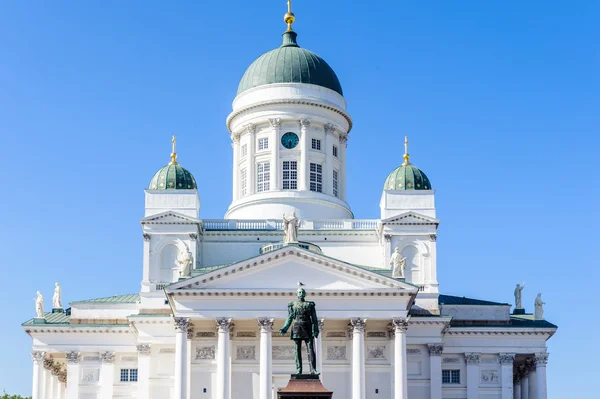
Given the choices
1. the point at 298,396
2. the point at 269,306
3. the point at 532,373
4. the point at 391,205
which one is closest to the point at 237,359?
the point at 269,306

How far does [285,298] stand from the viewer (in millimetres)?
70062

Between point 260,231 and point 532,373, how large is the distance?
19.6 meters

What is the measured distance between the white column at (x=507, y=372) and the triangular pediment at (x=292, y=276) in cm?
1274

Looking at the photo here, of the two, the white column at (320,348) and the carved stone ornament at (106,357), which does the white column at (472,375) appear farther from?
A: the carved stone ornament at (106,357)

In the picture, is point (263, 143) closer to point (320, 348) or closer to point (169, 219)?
point (169, 219)

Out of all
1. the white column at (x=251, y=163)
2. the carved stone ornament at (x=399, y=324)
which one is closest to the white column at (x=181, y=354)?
the carved stone ornament at (x=399, y=324)

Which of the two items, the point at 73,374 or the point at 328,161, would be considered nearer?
the point at 73,374

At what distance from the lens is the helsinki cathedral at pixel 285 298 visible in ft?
230

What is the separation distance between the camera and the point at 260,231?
80062mm

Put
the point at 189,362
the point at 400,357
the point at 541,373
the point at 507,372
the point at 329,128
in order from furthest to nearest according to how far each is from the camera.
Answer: the point at 329,128 < the point at 541,373 < the point at 507,372 < the point at 189,362 < the point at 400,357

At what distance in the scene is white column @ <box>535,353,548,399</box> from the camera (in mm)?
79688

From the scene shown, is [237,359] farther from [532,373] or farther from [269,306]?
[532,373]

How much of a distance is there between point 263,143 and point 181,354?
21.7 m

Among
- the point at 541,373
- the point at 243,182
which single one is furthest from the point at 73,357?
the point at 541,373
